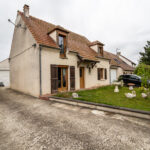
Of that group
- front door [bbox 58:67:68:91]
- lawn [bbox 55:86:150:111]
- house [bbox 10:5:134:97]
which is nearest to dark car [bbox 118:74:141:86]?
house [bbox 10:5:134:97]

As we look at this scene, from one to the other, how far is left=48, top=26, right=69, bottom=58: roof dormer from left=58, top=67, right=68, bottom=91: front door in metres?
1.31

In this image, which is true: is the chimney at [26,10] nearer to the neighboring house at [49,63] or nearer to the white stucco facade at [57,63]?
the neighboring house at [49,63]

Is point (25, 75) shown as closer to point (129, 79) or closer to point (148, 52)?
point (129, 79)

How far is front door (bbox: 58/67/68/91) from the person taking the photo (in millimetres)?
7878

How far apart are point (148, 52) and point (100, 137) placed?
1221 inches

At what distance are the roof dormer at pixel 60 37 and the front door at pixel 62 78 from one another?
1309 mm

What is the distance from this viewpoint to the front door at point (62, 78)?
7.88m

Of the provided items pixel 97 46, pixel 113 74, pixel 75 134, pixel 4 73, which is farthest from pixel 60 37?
pixel 4 73

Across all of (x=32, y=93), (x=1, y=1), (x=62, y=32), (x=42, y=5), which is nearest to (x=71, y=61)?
(x=62, y=32)

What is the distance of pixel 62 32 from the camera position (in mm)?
8102

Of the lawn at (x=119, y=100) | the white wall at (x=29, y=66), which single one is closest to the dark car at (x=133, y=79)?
the lawn at (x=119, y=100)

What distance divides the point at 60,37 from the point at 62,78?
3.96 m

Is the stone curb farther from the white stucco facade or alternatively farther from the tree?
the tree

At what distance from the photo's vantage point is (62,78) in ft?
26.3
